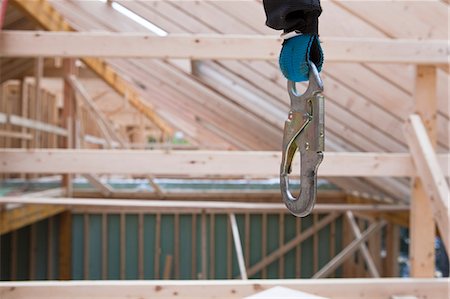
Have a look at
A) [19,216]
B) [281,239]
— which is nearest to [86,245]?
[19,216]

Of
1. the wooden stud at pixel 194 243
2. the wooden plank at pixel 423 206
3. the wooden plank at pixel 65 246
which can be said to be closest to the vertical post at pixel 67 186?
the wooden plank at pixel 65 246

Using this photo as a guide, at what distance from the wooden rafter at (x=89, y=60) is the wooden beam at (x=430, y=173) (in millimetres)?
4074

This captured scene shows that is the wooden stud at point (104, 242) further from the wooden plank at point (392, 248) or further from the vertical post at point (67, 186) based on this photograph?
the wooden plank at point (392, 248)

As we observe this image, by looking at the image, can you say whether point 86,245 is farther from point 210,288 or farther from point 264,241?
point 210,288

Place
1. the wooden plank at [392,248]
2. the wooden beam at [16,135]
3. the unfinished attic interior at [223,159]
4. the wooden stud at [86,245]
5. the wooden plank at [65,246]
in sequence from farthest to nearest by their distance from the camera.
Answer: the wooden stud at [86,245]
the wooden plank at [65,246]
the wooden beam at [16,135]
the wooden plank at [392,248]
the unfinished attic interior at [223,159]

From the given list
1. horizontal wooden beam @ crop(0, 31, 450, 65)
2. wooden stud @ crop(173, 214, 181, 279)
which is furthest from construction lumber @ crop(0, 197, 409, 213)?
horizontal wooden beam @ crop(0, 31, 450, 65)

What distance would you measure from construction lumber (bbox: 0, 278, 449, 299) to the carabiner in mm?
1491

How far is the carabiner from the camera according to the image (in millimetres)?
673

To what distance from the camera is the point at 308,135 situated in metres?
0.70

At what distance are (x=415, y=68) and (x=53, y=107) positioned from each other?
771 centimetres

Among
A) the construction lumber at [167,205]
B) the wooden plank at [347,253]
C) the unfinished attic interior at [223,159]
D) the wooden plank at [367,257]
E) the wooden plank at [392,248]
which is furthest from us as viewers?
the wooden plank at [392,248]

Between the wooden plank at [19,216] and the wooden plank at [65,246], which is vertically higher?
the wooden plank at [19,216]

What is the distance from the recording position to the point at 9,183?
719cm

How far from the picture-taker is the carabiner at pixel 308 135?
0.67 metres
